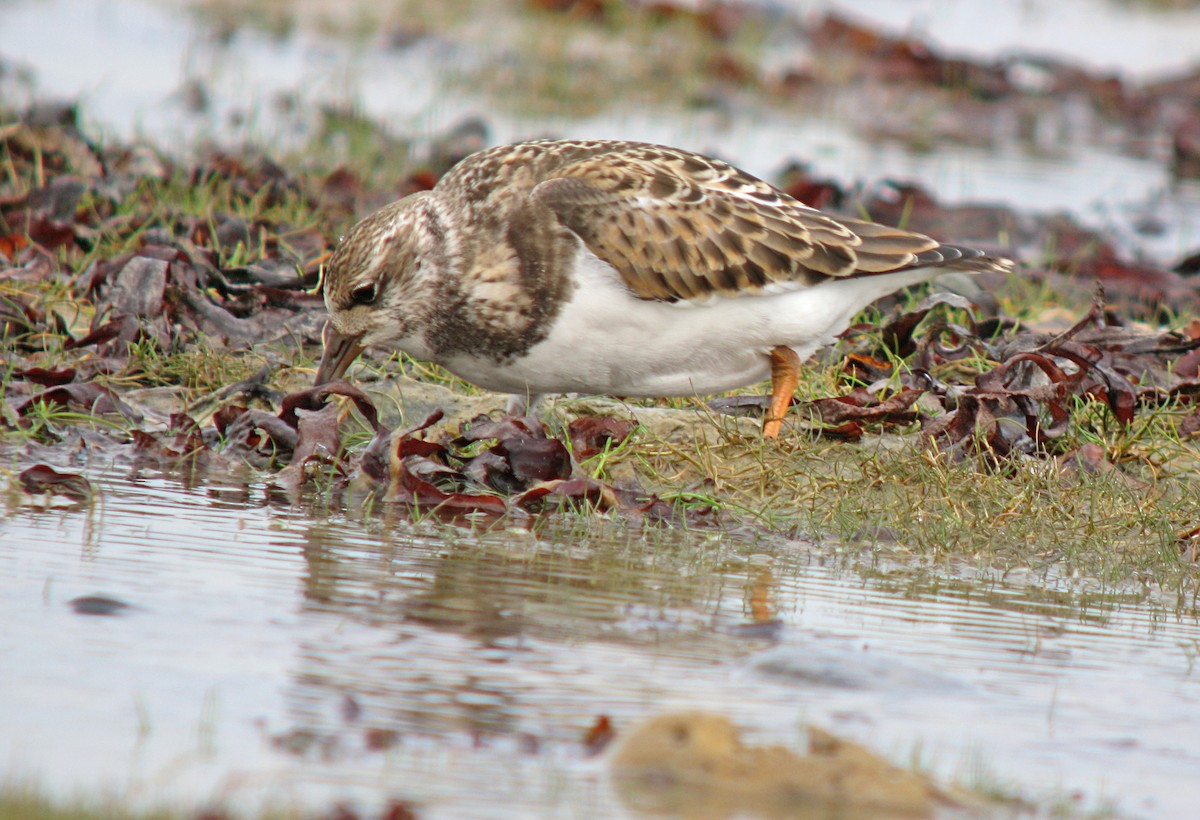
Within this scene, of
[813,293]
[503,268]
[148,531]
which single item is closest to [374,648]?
[148,531]

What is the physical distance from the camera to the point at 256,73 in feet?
48.9

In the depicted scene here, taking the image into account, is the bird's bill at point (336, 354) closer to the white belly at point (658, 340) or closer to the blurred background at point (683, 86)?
the white belly at point (658, 340)

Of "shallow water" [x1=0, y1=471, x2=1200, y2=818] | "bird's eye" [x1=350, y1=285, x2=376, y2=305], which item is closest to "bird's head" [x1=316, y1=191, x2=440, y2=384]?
"bird's eye" [x1=350, y1=285, x2=376, y2=305]

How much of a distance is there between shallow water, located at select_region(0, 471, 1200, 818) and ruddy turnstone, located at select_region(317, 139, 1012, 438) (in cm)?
81

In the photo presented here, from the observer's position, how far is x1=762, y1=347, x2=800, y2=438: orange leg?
6273mm

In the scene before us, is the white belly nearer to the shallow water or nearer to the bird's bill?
the bird's bill

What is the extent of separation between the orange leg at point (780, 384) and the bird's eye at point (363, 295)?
4.94ft

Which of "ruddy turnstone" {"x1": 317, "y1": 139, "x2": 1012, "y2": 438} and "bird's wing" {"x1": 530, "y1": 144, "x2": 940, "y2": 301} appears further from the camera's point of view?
"bird's wing" {"x1": 530, "y1": 144, "x2": 940, "y2": 301}

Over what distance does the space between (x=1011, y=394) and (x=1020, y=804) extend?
3.44 m

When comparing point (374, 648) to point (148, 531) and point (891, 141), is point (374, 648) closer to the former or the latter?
point (148, 531)

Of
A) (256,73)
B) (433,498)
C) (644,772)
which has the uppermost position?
(256,73)

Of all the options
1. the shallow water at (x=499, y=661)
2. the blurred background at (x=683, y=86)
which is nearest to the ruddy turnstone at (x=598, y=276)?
the shallow water at (x=499, y=661)

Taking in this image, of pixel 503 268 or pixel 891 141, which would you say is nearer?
pixel 503 268

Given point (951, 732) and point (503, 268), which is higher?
point (503, 268)
